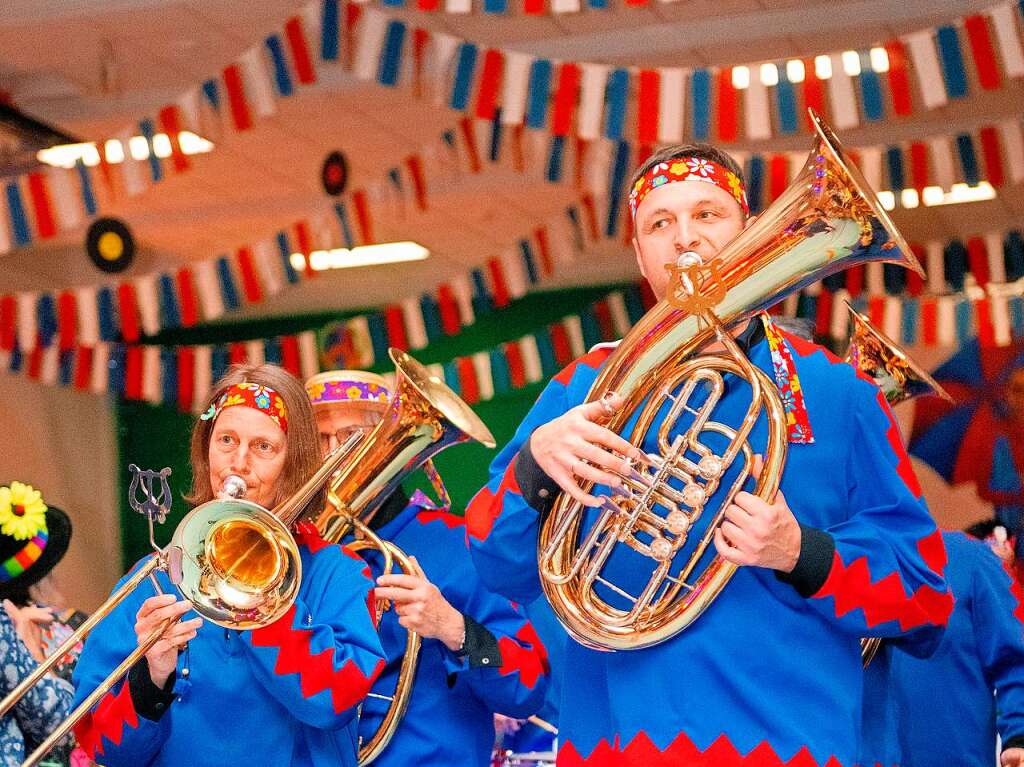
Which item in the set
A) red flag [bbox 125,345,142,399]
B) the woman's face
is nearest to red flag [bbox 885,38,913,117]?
the woman's face

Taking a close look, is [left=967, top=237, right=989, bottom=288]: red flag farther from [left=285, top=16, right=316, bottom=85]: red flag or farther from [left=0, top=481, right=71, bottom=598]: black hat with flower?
[left=0, top=481, right=71, bottom=598]: black hat with flower

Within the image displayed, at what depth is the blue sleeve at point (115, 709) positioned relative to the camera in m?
2.64

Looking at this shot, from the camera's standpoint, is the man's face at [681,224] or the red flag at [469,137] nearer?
the man's face at [681,224]

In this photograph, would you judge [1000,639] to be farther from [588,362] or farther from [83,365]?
[83,365]

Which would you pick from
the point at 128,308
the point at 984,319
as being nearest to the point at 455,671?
the point at 984,319

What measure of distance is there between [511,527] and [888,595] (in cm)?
61

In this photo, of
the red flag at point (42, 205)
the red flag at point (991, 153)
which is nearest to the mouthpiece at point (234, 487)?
the red flag at point (42, 205)

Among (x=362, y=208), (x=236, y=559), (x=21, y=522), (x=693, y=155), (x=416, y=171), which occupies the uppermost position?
(x=416, y=171)

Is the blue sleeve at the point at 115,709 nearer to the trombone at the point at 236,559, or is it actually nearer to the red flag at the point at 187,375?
the trombone at the point at 236,559

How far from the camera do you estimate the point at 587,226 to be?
8.38 meters

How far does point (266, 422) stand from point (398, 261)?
996 cm

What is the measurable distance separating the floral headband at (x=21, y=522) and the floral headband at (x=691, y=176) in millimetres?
2406

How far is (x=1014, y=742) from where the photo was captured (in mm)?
3258

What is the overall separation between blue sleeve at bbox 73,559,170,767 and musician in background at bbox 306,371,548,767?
1.83ft
